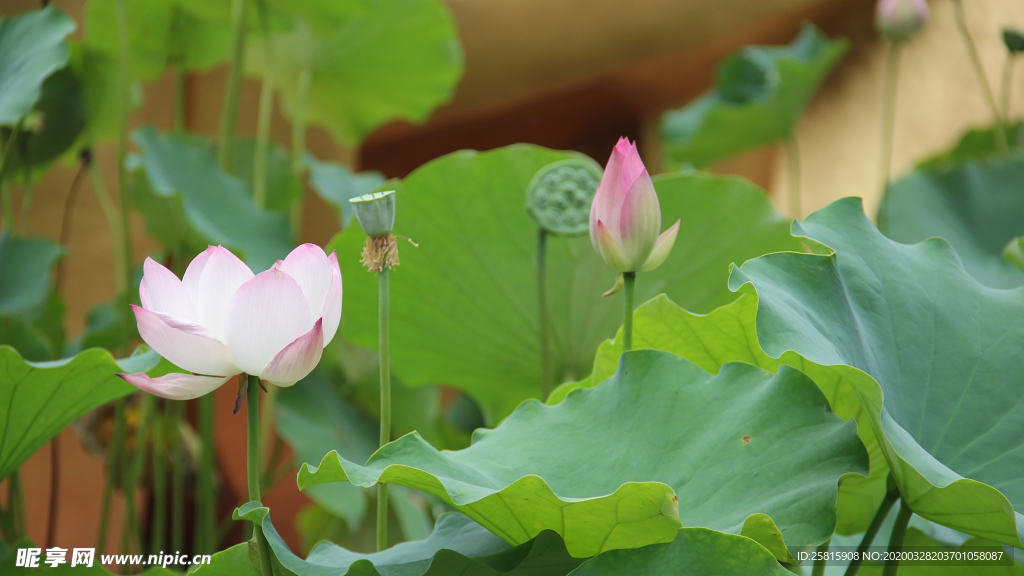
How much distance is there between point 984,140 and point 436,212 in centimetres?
124

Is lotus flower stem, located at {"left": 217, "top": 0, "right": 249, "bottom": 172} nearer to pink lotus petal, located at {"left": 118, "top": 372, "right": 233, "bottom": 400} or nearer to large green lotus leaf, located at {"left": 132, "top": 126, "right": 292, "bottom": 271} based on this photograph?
large green lotus leaf, located at {"left": 132, "top": 126, "right": 292, "bottom": 271}

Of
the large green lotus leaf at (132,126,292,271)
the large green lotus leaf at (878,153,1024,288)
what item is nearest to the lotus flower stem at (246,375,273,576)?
the large green lotus leaf at (132,126,292,271)

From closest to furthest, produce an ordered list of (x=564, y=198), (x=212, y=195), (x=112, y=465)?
(x=564, y=198)
(x=112, y=465)
(x=212, y=195)

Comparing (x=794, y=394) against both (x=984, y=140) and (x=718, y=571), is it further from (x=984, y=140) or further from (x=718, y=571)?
(x=984, y=140)

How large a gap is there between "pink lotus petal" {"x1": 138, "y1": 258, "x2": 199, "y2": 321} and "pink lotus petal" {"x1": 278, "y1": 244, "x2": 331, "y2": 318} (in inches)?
2.1

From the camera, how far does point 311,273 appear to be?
42 centimetres

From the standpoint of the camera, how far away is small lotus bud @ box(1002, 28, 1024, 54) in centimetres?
114

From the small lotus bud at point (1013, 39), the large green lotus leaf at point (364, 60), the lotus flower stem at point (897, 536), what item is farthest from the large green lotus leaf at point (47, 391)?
the small lotus bud at point (1013, 39)

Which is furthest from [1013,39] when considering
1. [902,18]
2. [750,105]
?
[750,105]

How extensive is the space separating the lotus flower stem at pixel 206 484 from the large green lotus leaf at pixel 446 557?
0.53 metres

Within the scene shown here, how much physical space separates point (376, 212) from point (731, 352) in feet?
0.93

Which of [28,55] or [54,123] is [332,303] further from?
[54,123]

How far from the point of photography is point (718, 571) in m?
0.40

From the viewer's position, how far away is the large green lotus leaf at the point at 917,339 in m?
0.44
